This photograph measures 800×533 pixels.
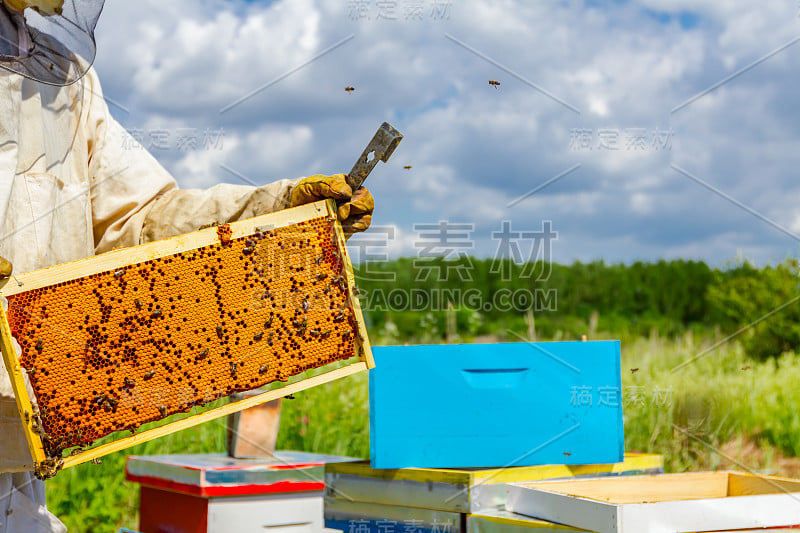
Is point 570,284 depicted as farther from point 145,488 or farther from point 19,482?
point 19,482

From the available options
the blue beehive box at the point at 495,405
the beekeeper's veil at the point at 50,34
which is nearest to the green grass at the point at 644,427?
the blue beehive box at the point at 495,405

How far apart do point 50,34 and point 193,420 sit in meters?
1.48

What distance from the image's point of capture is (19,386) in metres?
2.25

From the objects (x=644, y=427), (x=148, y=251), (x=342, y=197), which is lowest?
(x=644, y=427)

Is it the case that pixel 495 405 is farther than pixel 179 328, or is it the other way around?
pixel 495 405

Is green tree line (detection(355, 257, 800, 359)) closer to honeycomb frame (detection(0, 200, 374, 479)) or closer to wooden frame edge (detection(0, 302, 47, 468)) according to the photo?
honeycomb frame (detection(0, 200, 374, 479))

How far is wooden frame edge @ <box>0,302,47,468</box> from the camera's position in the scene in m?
2.21

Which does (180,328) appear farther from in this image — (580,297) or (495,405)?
(580,297)

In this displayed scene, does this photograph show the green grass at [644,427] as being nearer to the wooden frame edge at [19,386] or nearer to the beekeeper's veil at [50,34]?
the wooden frame edge at [19,386]

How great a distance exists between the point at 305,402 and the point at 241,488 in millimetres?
3761

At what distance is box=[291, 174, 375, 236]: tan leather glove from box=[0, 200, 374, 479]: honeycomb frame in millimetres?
49

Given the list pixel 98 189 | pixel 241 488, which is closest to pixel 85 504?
pixel 241 488

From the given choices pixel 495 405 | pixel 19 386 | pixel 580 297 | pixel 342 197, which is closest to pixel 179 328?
pixel 19 386

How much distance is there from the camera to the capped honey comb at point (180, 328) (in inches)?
91.6
